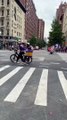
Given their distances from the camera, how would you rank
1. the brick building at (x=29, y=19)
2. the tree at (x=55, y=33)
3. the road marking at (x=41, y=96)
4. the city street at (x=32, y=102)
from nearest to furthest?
the city street at (x=32, y=102) → the road marking at (x=41, y=96) → the tree at (x=55, y=33) → the brick building at (x=29, y=19)

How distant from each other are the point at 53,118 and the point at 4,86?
3796 millimetres

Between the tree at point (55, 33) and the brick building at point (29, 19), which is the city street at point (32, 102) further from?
the brick building at point (29, 19)

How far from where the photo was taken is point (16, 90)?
27.0ft

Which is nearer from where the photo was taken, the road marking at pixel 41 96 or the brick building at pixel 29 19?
the road marking at pixel 41 96

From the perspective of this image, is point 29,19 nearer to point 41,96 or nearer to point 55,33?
point 55,33

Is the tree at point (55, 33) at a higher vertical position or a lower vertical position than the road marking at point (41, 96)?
higher

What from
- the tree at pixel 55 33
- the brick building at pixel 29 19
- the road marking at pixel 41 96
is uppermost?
the brick building at pixel 29 19

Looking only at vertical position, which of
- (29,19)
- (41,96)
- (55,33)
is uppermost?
(29,19)

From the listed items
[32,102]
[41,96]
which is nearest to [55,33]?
[41,96]

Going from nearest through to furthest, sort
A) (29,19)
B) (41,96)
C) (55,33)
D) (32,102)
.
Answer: (32,102)
(41,96)
(55,33)
(29,19)

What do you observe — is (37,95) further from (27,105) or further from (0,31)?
(0,31)

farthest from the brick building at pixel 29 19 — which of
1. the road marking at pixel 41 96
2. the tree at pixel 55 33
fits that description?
the road marking at pixel 41 96

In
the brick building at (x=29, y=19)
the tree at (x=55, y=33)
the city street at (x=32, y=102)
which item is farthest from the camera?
the brick building at (x=29, y=19)

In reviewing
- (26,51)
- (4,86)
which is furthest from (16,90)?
(26,51)
